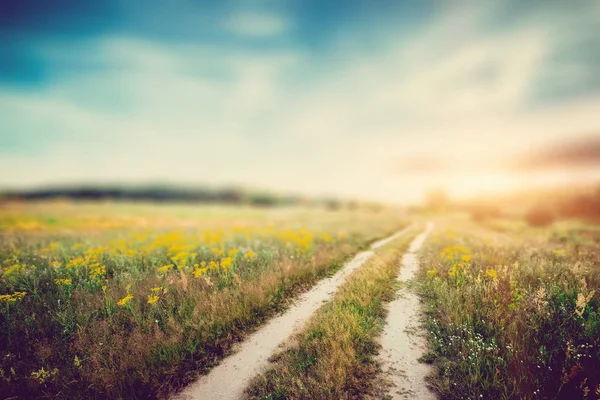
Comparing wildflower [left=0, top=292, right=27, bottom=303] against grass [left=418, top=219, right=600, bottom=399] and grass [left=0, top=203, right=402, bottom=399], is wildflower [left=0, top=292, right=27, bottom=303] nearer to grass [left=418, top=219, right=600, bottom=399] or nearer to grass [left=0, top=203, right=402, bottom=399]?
grass [left=0, top=203, right=402, bottom=399]

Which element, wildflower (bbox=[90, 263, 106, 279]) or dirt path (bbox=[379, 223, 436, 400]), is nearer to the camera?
dirt path (bbox=[379, 223, 436, 400])

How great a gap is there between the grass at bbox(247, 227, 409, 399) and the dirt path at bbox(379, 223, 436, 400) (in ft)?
0.85

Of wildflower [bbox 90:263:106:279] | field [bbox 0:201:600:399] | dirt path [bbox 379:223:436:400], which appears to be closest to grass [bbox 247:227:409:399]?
field [bbox 0:201:600:399]

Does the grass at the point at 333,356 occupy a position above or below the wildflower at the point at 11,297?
below

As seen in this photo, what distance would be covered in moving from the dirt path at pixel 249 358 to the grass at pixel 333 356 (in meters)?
0.28

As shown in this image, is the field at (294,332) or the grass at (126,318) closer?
the field at (294,332)

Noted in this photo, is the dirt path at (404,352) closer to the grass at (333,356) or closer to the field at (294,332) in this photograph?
the field at (294,332)

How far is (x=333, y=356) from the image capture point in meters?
5.09

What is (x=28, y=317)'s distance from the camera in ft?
21.7

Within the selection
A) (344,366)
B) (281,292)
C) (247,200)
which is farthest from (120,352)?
(247,200)

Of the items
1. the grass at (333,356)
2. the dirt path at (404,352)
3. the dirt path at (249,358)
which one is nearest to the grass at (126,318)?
the dirt path at (249,358)

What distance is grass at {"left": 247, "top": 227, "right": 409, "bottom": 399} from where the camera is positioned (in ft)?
15.0

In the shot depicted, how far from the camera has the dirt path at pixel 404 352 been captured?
4645 mm

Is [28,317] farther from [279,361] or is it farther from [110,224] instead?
[110,224]
